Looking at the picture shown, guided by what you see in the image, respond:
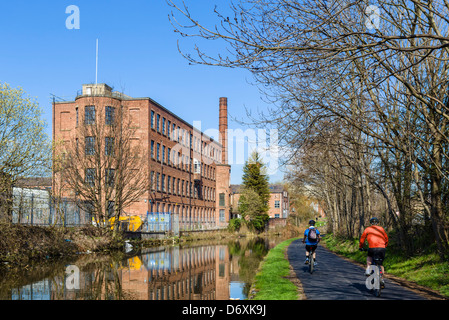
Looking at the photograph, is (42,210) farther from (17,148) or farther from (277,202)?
(277,202)

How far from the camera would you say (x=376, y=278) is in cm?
1068

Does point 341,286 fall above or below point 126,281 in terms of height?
above

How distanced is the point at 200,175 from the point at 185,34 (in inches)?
2398

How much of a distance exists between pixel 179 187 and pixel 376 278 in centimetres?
5047

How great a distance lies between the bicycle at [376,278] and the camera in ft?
34.7

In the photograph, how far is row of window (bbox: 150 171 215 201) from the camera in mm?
51250

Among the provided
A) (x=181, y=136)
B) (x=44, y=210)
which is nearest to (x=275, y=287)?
(x=44, y=210)

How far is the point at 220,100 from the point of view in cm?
7031

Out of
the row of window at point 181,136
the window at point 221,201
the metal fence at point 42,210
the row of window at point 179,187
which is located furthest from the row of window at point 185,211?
the metal fence at point 42,210

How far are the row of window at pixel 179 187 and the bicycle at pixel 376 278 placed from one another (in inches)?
1238

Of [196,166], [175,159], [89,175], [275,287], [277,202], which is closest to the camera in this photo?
[275,287]

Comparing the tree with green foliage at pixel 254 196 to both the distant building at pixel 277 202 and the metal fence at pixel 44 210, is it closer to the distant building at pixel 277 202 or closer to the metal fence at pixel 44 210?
the distant building at pixel 277 202
